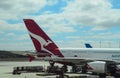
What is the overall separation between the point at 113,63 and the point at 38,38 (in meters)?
13.6

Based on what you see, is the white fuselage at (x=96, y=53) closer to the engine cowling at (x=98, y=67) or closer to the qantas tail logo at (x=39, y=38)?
the qantas tail logo at (x=39, y=38)

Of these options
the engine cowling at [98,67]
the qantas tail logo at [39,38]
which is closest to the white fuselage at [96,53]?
the qantas tail logo at [39,38]

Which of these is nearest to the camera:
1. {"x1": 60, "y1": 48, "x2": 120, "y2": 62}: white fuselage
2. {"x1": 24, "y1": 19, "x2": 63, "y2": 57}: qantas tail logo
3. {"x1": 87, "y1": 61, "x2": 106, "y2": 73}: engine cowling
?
{"x1": 87, "y1": 61, "x2": 106, "y2": 73}: engine cowling

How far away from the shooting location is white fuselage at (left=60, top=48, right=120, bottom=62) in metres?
45.5

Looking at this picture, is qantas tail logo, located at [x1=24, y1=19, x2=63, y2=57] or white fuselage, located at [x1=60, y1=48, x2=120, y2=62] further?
qantas tail logo, located at [x1=24, y1=19, x2=63, y2=57]

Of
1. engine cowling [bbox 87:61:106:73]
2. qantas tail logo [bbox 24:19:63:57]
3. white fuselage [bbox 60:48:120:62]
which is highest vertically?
qantas tail logo [bbox 24:19:63:57]

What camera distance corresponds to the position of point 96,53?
4775cm

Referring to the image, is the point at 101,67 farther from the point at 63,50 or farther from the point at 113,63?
the point at 63,50

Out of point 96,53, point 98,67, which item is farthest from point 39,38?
point 98,67

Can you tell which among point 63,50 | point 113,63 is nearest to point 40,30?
point 63,50

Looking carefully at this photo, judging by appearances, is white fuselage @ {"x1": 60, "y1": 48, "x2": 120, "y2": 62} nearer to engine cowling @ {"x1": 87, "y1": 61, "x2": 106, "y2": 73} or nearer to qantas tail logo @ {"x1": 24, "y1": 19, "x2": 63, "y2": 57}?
qantas tail logo @ {"x1": 24, "y1": 19, "x2": 63, "y2": 57}

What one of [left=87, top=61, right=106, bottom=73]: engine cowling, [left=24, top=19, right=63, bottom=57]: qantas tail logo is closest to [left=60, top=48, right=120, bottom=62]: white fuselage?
[left=24, top=19, right=63, bottom=57]: qantas tail logo

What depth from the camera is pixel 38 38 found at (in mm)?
48625

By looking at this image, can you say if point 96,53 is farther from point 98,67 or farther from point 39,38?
point 39,38
